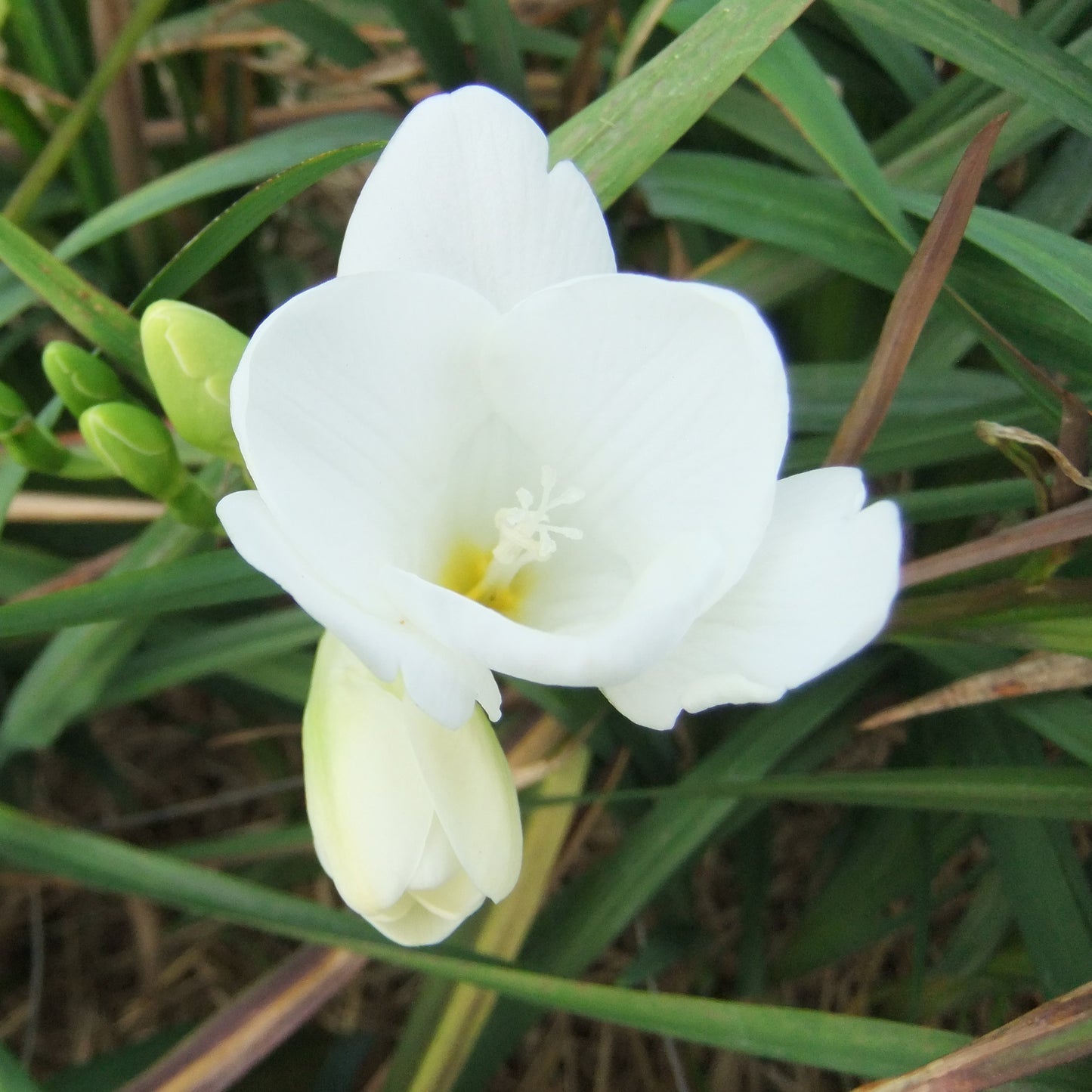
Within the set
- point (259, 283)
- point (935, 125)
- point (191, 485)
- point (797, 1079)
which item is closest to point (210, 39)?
point (259, 283)

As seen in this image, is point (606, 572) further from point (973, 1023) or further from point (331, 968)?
point (973, 1023)

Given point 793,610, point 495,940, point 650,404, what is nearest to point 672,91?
point 650,404

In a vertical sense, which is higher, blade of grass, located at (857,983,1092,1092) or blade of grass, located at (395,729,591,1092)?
blade of grass, located at (857,983,1092,1092)

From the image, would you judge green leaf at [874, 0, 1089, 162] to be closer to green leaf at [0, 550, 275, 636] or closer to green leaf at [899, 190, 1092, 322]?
green leaf at [899, 190, 1092, 322]

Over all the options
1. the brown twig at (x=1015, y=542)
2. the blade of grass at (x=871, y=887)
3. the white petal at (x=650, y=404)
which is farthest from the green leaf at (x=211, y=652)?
the blade of grass at (x=871, y=887)

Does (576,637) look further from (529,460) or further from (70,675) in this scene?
(70,675)

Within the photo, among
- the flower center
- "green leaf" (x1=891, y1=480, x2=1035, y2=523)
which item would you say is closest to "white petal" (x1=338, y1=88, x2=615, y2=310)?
the flower center

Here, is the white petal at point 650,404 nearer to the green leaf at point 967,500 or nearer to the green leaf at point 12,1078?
the green leaf at point 967,500
